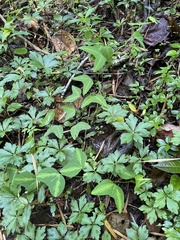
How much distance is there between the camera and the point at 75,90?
1.81 metres

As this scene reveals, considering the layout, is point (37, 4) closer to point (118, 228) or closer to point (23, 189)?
point (23, 189)

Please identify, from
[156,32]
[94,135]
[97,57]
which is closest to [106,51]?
[97,57]

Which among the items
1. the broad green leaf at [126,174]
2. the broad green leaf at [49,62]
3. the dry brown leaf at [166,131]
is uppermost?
the broad green leaf at [49,62]

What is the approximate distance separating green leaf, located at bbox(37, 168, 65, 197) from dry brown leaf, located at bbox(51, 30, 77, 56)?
1280 mm

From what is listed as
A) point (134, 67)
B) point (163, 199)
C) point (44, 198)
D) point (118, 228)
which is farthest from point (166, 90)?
point (44, 198)

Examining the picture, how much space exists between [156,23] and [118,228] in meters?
1.66

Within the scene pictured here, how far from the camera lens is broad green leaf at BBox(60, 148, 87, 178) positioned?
1451mm

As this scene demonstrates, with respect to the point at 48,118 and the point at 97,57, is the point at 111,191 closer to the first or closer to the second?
the point at 48,118

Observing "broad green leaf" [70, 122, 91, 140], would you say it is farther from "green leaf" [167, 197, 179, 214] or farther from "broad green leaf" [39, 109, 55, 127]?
"green leaf" [167, 197, 179, 214]

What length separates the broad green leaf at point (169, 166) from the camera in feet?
4.66

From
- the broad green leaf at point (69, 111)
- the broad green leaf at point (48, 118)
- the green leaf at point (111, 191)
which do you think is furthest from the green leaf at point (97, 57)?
the green leaf at point (111, 191)

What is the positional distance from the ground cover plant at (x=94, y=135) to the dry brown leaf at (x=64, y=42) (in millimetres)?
11

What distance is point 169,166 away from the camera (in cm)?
144

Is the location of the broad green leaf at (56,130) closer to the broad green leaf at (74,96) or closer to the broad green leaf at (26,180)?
the broad green leaf at (74,96)
